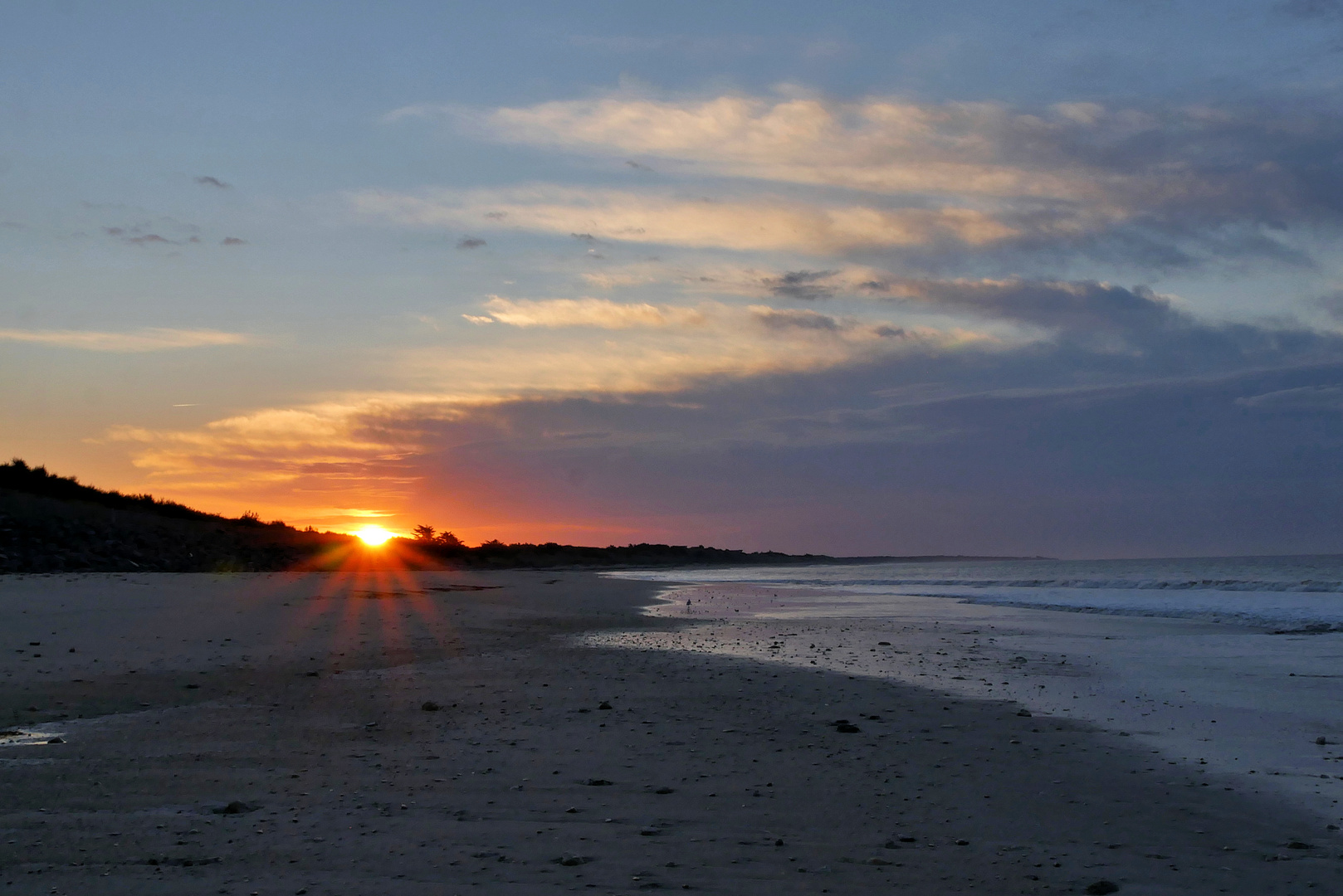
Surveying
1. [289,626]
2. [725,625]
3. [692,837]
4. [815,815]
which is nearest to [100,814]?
[692,837]

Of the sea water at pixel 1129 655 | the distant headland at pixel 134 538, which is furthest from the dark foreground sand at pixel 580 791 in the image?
the distant headland at pixel 134 538

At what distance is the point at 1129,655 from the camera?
1535 centimetres

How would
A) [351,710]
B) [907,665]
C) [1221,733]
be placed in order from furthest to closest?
[907,665] → [351,710] → [1221,733]

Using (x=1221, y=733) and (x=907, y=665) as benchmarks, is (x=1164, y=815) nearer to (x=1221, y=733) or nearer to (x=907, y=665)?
(x=1221, y=733)

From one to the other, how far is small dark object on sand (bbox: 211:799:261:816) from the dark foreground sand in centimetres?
10

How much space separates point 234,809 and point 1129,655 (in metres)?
14.0

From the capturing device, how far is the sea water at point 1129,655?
8.24 m

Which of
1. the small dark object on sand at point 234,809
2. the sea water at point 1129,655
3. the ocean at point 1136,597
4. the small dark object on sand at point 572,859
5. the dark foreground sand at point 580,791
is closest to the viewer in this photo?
the dark foreground sand at point 580,791

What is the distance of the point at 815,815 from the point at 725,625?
15.2 meters

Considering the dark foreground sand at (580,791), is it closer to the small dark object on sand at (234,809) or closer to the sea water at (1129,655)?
the small dark object on sand at (234,809)

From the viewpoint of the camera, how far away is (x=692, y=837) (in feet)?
18.1

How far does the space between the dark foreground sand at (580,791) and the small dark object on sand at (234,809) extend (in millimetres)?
105

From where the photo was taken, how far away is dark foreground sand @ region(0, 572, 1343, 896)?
16.1 ft

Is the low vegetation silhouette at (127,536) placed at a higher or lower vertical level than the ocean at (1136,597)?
higher
